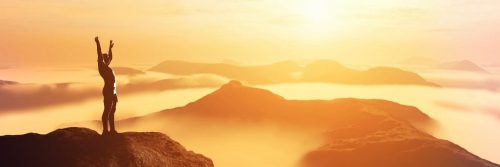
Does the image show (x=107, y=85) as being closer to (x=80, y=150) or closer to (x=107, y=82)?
(x=107, y=82)

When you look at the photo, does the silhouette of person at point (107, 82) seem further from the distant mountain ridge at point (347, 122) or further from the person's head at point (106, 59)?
the distant mountain ridge at point (347, 122)

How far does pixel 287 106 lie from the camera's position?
523 feet

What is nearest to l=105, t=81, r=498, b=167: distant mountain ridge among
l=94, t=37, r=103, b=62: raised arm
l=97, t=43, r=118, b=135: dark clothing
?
l=97, t=43, r=118, b=135: dark clothing

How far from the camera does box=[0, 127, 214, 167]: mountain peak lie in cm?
1962

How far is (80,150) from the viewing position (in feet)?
66.9

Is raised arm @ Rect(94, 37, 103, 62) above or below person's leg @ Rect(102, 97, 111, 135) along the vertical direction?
above

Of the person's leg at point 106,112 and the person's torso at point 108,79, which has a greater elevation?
the person's torso at point 108,79

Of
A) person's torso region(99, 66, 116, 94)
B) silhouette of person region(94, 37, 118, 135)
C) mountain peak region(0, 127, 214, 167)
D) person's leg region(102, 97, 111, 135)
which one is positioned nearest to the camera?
mountain peak region(0, 127, 214, 167)

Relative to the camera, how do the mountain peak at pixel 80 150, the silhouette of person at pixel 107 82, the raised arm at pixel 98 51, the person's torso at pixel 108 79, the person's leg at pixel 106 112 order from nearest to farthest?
1. the mountain peak at pixel 80 150
2. the raised arm at pixel 98 51
3. the silhouette of person at pixel 107 82
4. the person's torso at pixel 108 79
5. the person's leg at pixel 106 112

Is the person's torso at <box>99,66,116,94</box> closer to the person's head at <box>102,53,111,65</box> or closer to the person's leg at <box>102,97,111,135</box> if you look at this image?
the person's head at <box>102,53,111,65</box>

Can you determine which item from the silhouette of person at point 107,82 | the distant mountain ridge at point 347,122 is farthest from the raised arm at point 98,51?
the distant mountain ridge at point 347,122

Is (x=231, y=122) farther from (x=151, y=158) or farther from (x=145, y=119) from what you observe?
(x=151, y=158)

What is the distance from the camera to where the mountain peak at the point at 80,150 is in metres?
19.6

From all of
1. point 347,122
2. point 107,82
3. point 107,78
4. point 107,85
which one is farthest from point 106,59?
point 347,122
